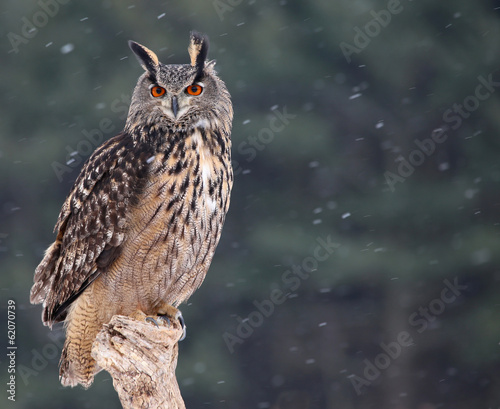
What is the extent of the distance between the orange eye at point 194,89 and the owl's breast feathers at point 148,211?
0.18 metres

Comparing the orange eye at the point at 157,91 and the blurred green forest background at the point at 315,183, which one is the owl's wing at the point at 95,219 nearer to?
the orange eye at the point at 157,91

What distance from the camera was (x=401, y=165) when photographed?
10844mm

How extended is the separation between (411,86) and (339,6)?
5.50 ft

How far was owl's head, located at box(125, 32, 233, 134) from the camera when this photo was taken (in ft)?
11.5

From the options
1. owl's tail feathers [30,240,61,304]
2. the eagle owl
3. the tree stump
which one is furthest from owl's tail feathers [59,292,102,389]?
the tree stump

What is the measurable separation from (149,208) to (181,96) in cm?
57

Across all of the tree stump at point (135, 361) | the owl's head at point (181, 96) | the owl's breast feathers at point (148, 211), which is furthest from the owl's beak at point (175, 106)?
the tree stump at point (135, 361)

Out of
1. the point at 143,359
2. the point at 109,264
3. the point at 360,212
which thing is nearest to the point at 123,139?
the point at 109,264

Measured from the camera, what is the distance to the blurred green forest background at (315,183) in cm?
1005

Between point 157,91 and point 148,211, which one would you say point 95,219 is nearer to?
point 148,211

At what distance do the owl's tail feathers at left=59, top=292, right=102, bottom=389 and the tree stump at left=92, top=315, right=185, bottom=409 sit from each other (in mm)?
424

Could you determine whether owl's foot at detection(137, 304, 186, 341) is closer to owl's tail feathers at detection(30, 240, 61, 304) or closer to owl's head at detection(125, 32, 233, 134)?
owl's tail feathers at detection(30, 240, 61, 304)

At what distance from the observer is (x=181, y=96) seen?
138 inches

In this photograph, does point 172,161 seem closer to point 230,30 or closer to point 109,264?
point 109,264
